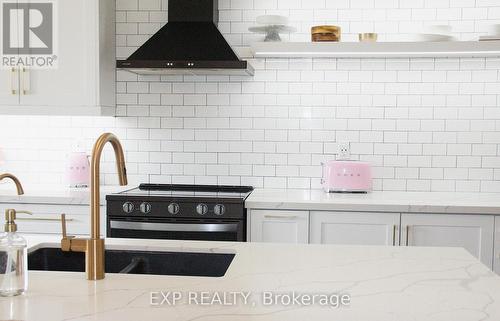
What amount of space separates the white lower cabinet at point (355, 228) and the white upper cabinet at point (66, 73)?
5.53 feet

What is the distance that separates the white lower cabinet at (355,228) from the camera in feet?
11.5

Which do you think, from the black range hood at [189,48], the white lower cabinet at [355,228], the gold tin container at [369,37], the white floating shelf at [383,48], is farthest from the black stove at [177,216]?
the gold tin container at [369,37]

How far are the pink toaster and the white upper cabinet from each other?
164 centimetres

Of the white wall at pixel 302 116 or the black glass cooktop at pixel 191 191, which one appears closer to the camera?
the black glass cooktop at pixel 191 191

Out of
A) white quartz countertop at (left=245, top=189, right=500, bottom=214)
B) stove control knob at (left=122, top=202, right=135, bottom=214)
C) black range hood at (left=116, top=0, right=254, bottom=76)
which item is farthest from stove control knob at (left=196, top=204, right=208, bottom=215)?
black range hood at (left=116, top=0, right=254, bottom=76)

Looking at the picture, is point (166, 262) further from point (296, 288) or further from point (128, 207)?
point (128, 207)

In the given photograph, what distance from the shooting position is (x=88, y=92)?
3918 mm

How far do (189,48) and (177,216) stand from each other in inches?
43.6

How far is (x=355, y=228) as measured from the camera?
11.5 feet

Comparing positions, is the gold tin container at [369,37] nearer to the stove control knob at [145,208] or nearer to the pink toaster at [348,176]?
the pink toaster at [348,176]

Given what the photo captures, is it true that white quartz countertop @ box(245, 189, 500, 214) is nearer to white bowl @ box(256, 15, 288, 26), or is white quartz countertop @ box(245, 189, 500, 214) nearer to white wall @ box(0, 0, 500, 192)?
white wall @ box(0, 0, 500, 192)

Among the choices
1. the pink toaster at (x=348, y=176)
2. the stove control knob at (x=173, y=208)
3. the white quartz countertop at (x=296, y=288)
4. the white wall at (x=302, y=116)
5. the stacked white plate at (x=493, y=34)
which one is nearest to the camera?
the white quartz countertop at (x=296, y=288)

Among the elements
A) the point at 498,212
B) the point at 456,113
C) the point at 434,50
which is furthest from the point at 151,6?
the point at 498,212

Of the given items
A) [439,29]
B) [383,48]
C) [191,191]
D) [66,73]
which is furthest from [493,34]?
[66,73]
